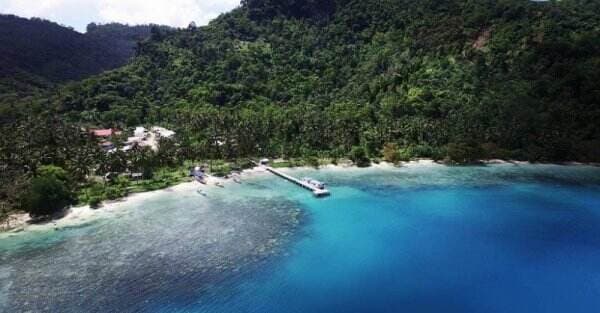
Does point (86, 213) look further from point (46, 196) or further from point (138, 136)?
point (138, 136)

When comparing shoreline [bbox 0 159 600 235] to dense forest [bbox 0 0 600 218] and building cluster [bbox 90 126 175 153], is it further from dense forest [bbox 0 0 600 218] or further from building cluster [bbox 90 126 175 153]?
building cluster [bbox 90 126 175 153]

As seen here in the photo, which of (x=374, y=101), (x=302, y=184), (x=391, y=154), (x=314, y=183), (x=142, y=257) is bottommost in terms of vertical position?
(x=142, y=257)

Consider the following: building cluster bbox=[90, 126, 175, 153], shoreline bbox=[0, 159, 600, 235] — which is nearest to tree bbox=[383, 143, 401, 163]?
shoreline bbox=[0, 159, 600, 235]

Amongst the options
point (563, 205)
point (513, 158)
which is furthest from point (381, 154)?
point (563, 205)

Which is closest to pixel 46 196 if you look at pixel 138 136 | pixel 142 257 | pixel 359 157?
pixel 142 257

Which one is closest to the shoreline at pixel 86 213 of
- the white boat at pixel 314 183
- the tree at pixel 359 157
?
the white boat at pixel 314 183

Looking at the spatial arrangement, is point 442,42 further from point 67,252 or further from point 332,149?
point 67,252
